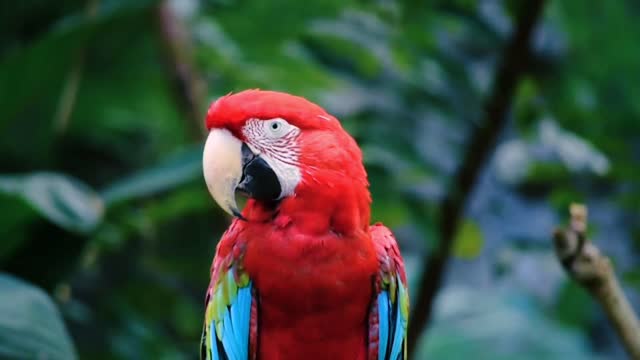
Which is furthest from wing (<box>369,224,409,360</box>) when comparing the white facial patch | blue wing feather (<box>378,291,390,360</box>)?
the white facial patch

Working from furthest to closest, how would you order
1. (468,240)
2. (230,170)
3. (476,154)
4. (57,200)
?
(468,240)
(476,154)
(57,200)
(230,170)

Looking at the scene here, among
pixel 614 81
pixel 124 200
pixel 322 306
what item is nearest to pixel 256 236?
pixel 322 306

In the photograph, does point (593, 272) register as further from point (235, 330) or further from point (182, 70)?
point (182, 70)

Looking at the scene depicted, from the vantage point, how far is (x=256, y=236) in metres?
0.85

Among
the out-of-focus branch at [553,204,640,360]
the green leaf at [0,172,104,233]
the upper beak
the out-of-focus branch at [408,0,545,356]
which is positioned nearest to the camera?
the upper beak

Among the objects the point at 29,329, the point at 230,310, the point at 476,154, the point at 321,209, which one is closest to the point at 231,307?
the point at 230,310

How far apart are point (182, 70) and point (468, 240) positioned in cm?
60

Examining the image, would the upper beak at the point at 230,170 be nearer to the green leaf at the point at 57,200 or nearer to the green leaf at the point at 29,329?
the green leaf at the point at 29,329

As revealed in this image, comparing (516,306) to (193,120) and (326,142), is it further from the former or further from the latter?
(326,142)

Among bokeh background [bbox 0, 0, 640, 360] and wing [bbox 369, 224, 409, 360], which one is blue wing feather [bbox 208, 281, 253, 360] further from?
bokeh background [bbox 0, 0, 640, 360]

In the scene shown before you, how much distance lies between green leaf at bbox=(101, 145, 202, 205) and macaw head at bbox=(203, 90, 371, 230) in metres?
0.57

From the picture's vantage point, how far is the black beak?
82 cm

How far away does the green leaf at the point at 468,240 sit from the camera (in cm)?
172

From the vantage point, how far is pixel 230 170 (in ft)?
2.65
